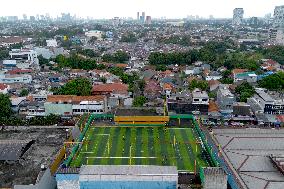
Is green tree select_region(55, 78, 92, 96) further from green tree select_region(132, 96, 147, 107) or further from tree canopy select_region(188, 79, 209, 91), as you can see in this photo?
tree canopy select_region(188, 79, 209, 91)

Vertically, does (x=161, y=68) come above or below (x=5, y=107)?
above

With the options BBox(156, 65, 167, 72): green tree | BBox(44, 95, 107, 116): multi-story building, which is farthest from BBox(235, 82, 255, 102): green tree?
BBox(156, 65, 167, 72): green tree

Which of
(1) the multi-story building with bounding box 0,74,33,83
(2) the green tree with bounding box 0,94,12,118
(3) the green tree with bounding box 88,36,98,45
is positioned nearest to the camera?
(2) the green tree with bounding box 0,94,12,118

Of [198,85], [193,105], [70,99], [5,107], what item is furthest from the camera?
[198,85]

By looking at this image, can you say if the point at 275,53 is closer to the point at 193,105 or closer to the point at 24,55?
the point at 193,105

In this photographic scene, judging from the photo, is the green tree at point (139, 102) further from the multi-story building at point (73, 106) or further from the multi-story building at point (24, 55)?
the multi-story building at point (24, 55)

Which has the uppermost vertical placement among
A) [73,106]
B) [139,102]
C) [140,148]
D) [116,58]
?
[116,58]

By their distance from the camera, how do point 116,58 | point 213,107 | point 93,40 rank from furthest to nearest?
point 93,40 < point 116,58 < point 213,107

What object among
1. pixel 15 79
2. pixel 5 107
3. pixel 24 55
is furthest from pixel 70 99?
pixel 24 55

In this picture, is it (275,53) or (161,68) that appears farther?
(275,53)
